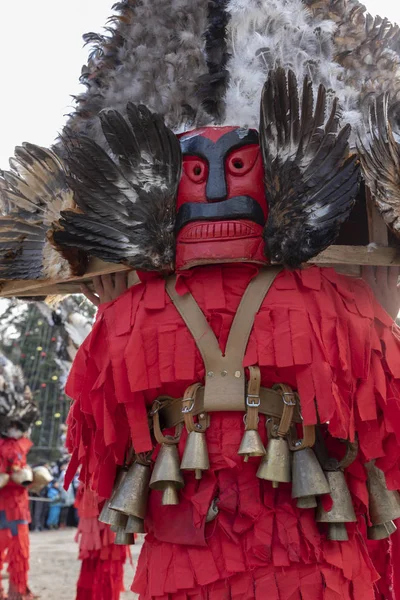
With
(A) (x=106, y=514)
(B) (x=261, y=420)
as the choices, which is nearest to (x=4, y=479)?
(A) (x=106, y=514)

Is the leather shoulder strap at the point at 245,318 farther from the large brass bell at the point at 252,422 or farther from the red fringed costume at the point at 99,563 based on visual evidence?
the red fringed costume at the point at 99,563

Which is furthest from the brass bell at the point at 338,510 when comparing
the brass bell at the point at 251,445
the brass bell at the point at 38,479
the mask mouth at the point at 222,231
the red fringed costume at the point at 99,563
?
the brass bell at the point at 38,479

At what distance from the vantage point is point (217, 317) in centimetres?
248

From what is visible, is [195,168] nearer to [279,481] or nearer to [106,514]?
[279,481]

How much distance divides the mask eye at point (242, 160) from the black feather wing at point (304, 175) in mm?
146

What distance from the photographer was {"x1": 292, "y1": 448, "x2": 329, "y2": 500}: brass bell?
2330 millimetres

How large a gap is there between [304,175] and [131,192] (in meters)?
0.59

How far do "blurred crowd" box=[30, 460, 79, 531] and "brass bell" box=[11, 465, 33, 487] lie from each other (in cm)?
768

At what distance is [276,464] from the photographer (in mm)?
2342

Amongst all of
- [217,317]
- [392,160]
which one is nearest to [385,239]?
[392,160]

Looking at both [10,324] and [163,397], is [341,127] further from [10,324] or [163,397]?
[10,324]

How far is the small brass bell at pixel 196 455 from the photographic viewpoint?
2334mm

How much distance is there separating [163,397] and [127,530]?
0.47 m

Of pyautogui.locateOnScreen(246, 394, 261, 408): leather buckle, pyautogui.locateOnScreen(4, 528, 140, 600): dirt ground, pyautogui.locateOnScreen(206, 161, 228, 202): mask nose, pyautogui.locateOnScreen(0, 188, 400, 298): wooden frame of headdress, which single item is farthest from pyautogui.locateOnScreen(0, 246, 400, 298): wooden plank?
pyautogui.locateOnScreen(4, 528, 140, 600): dirt ground
